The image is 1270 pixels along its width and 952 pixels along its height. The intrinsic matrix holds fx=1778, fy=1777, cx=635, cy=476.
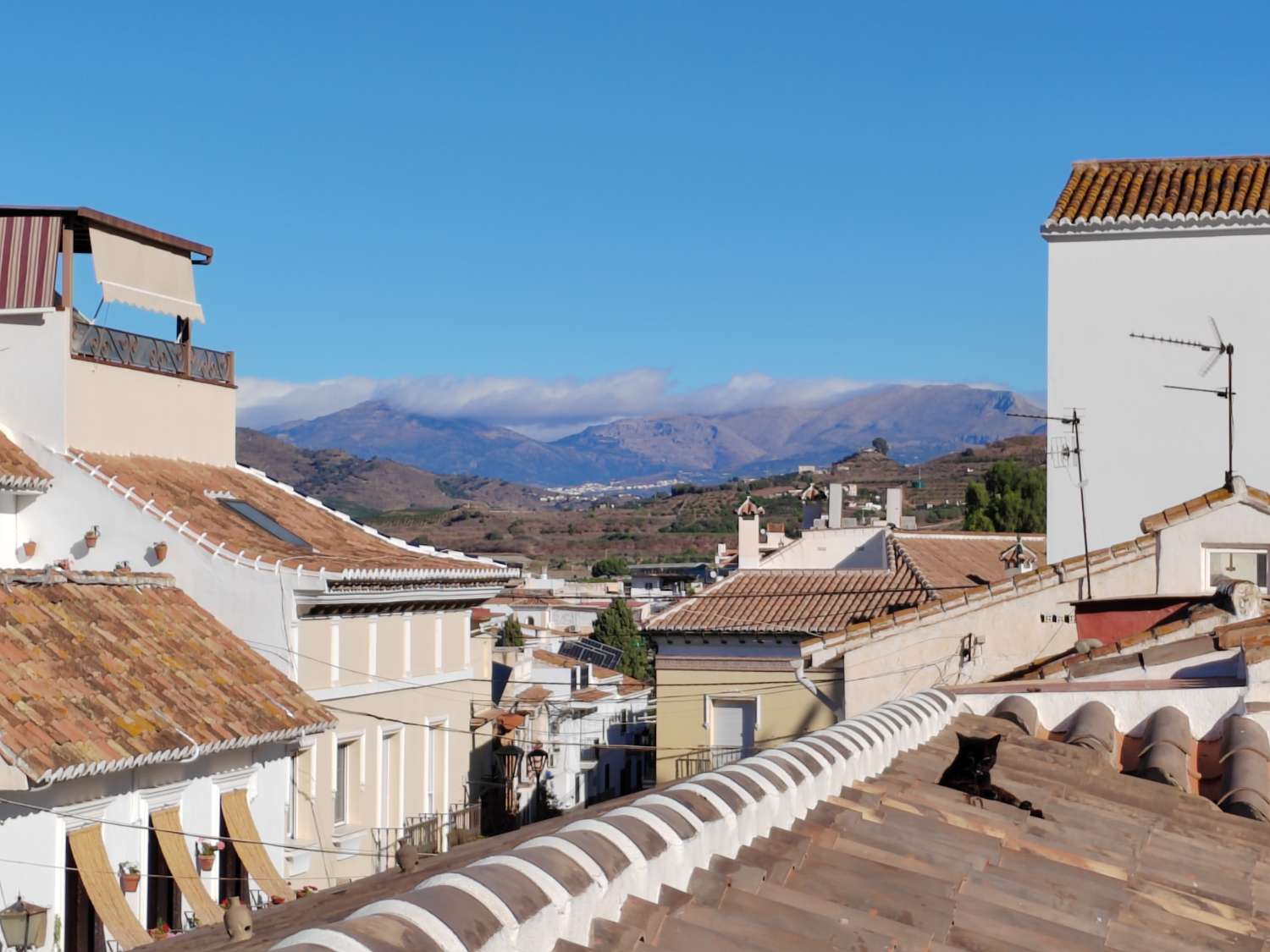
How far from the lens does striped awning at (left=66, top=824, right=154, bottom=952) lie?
15.6 metres

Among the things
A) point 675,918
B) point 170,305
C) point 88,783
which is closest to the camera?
point 675,918

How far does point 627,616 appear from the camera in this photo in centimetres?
7519

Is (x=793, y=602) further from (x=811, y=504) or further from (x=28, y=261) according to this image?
(x=811, y=504)

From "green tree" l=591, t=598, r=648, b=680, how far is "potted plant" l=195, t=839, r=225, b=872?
4949cm

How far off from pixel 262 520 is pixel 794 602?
11670 mm

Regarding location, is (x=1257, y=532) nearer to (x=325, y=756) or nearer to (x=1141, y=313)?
(x=1141, y=313)

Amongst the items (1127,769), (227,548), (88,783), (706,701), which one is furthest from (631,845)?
(706,701)

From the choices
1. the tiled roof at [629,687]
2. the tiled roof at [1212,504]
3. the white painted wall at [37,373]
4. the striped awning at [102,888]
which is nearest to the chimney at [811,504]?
the tiled roof at [629,687]

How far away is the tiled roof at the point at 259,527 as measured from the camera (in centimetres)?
2395

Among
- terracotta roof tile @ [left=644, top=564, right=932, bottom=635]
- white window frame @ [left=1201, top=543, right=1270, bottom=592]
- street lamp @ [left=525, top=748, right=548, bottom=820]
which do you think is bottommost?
street lamp @ [left=525, top=748, right=548, bottom=820]

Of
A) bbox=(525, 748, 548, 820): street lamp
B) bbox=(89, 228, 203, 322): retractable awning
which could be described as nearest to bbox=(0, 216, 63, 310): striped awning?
bbox=(89, 228, 203, 322): retractable awning

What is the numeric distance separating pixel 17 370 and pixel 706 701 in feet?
46.5

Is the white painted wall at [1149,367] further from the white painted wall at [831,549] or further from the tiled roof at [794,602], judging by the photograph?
the white painted wall at [831,549]

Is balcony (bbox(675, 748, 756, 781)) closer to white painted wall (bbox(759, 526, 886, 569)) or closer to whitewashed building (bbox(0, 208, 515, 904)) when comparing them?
whitewashed building (bbox(0, 208, 515, 904))
